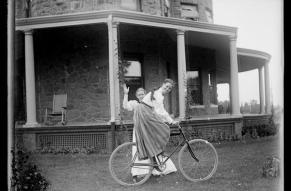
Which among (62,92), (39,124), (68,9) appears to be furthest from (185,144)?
(68,9)

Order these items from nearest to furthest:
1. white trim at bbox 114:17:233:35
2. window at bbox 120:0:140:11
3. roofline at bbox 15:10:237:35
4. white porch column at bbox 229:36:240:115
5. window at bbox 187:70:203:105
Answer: roofline at bbox 15:10:237:35 < white trim at bbox 114:17:233:35 < white porch column at bbox 229:36:240:115 < window at bbox 120:0:140:11 < window at bbox 187:70:203:105

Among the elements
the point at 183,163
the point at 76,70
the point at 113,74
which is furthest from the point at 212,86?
the point at 183,163

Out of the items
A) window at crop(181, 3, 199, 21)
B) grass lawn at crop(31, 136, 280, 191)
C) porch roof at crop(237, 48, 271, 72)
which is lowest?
grass lawn at crop(31, 136, 280, 191)

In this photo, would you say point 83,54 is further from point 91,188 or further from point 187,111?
point 91,188

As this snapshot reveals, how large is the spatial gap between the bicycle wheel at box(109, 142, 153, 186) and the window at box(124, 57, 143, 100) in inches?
166

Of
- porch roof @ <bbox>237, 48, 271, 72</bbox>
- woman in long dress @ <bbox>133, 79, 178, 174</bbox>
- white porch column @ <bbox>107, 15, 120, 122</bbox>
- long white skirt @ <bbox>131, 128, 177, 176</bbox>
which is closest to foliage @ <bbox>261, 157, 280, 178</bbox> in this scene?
long white skirt @ <bbox>131, 128, 177, 176</bbox>

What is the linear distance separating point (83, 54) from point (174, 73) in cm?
286

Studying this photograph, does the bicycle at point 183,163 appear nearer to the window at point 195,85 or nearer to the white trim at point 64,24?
the white trim at point 64,24

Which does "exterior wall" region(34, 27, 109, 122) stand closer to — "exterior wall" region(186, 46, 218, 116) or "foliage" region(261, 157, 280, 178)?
"exterior wall" region(186, 46, 218, 116)

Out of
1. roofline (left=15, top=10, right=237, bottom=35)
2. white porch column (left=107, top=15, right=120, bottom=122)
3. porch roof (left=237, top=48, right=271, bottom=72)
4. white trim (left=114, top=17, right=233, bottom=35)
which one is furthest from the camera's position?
white trim (left=114, top=17, right=233, bottom=35)

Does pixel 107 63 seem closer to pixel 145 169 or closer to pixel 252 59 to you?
pixel 252 59

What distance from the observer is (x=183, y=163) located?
5422 mm

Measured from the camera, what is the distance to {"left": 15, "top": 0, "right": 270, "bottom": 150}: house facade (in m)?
7.31

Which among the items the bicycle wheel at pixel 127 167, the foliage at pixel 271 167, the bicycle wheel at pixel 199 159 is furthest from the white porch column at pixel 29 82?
the foliage at pixel 271 167
